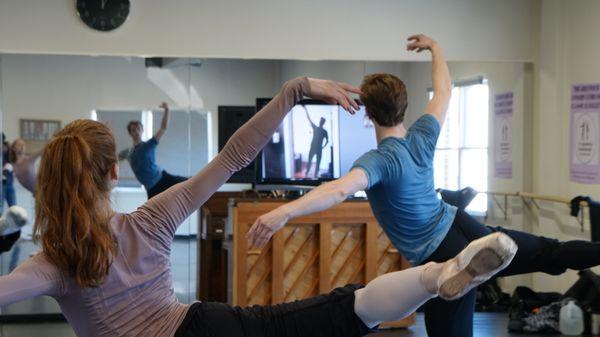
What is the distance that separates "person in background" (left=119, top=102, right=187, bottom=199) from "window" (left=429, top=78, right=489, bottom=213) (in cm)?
213

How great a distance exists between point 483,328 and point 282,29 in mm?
2610

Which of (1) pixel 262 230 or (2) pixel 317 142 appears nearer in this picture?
(1) pixel 262 230

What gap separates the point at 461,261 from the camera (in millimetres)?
1876

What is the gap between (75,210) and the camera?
1.90 metres

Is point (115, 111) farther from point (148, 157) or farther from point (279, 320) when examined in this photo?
point (279, 320)

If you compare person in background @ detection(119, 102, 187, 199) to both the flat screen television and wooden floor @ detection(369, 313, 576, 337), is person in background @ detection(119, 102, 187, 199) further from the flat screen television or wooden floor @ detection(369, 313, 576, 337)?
wooden floor @ detection(369, 313, 576, 337)

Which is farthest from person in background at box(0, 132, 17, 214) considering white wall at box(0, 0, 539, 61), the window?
the window

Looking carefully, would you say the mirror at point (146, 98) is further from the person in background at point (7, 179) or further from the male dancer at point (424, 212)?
the male dancer at point (424, 212)

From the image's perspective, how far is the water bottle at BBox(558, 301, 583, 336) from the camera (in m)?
5.71

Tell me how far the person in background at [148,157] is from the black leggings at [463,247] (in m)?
3.47

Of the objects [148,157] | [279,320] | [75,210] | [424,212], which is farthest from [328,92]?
[148,157]

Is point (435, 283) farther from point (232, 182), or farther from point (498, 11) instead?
point (498, 11)

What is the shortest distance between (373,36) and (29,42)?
252 centimetres

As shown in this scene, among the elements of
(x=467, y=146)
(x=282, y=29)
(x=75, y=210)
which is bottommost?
(x=75, y=210)
